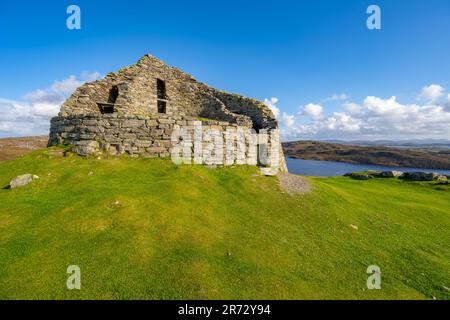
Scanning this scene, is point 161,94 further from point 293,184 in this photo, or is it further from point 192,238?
point 192,238

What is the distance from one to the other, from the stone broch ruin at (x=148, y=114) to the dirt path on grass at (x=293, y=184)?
2.37m

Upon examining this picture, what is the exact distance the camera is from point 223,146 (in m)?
17.7

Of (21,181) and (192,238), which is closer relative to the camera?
(192,238)

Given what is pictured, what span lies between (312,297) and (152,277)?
202 inches

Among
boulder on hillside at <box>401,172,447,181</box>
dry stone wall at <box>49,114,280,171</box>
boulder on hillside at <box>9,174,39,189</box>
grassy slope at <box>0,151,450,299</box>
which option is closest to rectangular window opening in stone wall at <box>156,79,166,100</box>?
dry stone wall at <box>49,114,280,171</box>

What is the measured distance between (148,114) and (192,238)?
12701 mm

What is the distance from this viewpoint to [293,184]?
56.0ft

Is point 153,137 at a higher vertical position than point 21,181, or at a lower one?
higher

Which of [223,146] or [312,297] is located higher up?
[223,146]

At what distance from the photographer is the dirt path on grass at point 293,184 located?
1595 cm

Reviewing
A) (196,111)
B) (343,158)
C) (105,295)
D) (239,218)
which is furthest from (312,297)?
(343,158)

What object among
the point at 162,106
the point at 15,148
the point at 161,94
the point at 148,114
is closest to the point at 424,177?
the point at 162,106

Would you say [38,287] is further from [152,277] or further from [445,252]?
[445,252]

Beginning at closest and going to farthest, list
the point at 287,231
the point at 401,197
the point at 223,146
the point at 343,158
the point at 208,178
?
the point at 287,231 → the point at 208,178 → the point at 223,146 → the point at 401,197 → the point at 343,158
